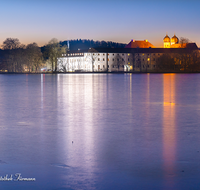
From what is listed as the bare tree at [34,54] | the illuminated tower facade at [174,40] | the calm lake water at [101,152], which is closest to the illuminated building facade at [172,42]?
the illuminated tower facade at [174,40]

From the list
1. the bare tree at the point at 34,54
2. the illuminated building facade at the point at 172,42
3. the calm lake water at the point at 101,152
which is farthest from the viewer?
the illuminated building facade at the point at 172,42

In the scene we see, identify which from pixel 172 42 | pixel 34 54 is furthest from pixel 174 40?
pixel 34 54

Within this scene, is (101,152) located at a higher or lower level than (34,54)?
lower

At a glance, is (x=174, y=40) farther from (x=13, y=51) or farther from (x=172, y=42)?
(x=13, y=51)

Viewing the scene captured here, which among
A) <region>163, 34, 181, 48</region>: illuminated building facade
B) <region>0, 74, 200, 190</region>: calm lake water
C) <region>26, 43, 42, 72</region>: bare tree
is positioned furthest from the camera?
<region>163, 34, 181, 48</region>: illuminated building facade

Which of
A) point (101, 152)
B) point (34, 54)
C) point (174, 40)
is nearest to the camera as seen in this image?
A: point (101, 152)

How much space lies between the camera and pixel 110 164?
19.5 feet

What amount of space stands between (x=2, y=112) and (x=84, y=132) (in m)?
5.76

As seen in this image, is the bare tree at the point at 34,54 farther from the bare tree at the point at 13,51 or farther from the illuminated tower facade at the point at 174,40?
the illuminated tower facade at the point at 174,40

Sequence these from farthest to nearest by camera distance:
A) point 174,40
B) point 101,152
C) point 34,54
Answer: point 174,40 < point 34,54 < point 101,152

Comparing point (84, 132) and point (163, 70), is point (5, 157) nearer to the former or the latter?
point (84, 132)

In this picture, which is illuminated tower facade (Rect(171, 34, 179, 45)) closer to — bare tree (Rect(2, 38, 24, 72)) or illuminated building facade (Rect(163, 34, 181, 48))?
illuminated building facade (Rect(163, 34, 181, 48))

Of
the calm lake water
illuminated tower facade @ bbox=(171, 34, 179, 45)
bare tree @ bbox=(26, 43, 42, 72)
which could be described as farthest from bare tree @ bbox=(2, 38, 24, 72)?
illuminated tower facade @ bbox=(171, 34, 179, 45)

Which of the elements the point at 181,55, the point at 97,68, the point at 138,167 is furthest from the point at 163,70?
the point at 138,167
